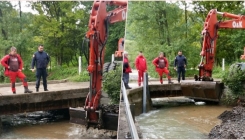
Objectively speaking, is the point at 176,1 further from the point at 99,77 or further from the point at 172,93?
the point at 172,93

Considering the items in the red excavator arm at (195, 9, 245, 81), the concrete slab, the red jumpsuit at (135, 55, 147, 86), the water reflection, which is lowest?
the water reflection

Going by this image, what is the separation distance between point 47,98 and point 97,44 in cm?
28

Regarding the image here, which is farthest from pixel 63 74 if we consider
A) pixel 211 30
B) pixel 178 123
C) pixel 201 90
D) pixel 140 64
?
pixel 201 90

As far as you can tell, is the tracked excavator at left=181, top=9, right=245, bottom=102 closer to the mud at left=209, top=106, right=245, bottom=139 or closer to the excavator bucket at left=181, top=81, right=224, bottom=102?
the excavator bucket at left=181, top=81, right=224, bottom=102

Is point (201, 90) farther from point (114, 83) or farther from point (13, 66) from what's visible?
point (13, 66)

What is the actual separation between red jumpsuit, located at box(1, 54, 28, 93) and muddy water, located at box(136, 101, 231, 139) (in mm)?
859

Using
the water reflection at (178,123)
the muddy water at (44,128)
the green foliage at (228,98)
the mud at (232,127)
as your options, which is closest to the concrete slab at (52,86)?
the muddy water at (44,128)

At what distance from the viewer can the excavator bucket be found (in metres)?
2.53

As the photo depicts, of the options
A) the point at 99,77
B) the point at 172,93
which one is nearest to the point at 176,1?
the point at 99,77

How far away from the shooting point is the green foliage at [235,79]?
5.76 feet

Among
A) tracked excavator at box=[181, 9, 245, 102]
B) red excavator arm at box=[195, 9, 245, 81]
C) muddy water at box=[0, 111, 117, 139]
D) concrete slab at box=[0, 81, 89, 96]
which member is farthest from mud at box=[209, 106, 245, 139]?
concrete slab at box=[0, 81, 89, 96]

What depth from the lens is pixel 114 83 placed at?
2.69 feet

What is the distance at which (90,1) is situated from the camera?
0.95 meters

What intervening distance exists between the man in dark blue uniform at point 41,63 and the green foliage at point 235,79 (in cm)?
127
